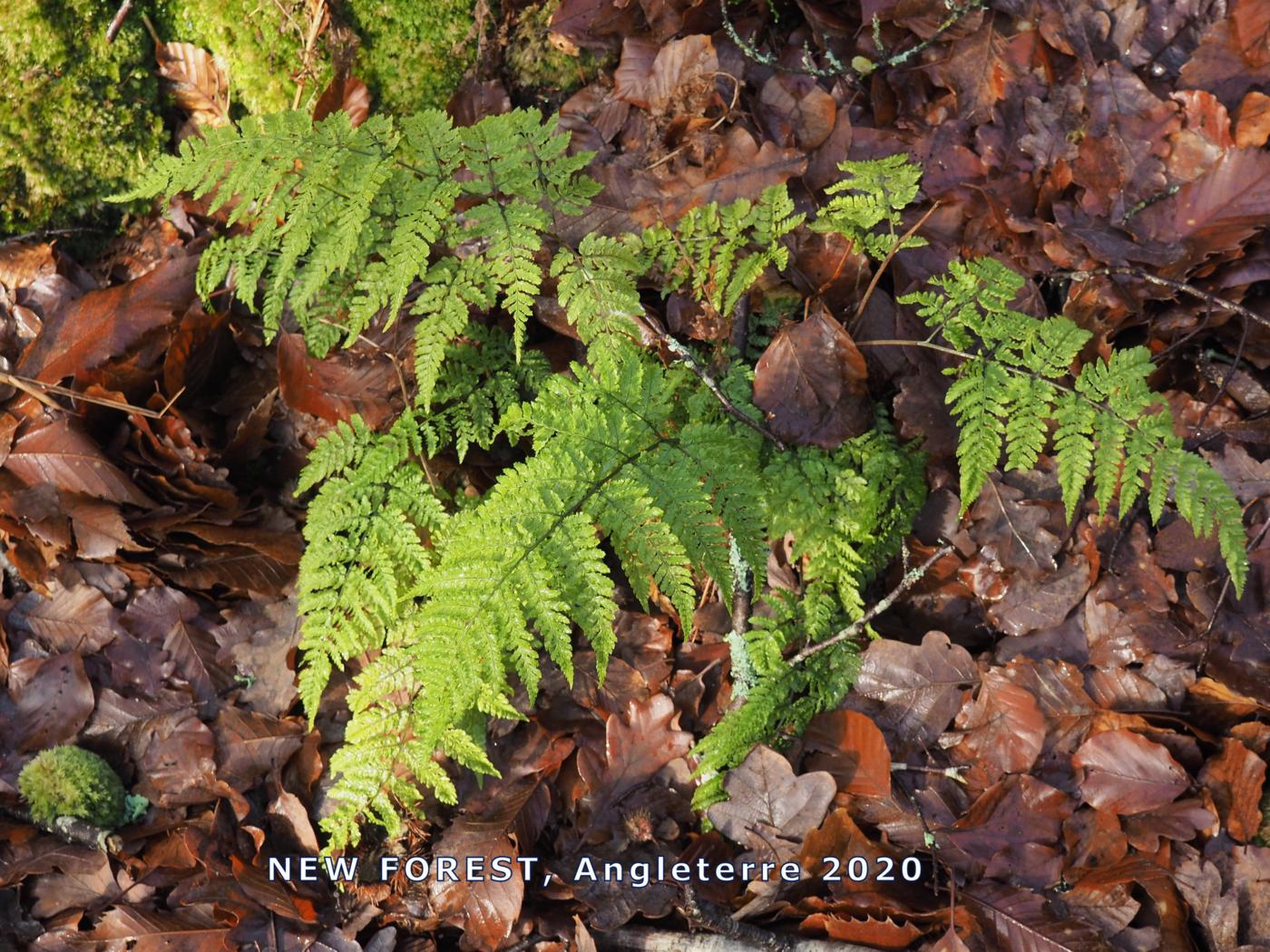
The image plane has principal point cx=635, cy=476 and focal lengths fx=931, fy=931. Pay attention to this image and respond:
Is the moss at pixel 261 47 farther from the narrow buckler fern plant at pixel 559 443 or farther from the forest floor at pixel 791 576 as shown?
the narrow buckler fern plant at pixel 559 443

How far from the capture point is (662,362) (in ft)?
10.4

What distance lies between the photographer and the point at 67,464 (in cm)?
336

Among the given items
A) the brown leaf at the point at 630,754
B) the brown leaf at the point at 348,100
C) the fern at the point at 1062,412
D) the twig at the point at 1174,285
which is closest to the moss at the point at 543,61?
the brown leaf at the point at 348,100

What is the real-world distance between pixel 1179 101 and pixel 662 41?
1.77 metres

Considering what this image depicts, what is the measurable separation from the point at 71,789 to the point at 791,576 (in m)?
2.63

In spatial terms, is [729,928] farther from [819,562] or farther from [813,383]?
[813,383]

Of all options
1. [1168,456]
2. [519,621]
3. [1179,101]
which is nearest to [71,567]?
[519,621]

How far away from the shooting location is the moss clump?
357cm

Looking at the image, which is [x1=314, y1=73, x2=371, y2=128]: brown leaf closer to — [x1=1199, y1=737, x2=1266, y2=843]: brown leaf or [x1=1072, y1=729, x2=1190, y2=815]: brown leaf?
[x1=1072, y1=729, x2=1190, y2=815]: brown leaf

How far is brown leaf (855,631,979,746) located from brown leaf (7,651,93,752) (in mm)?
2911

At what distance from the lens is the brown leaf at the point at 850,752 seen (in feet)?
9.32

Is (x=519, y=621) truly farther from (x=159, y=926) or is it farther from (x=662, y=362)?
(x=159, y=926)

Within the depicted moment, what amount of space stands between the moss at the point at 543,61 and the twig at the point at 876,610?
221 centimetres

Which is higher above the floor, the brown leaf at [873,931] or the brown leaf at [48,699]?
the brown leaf at [48,699]
